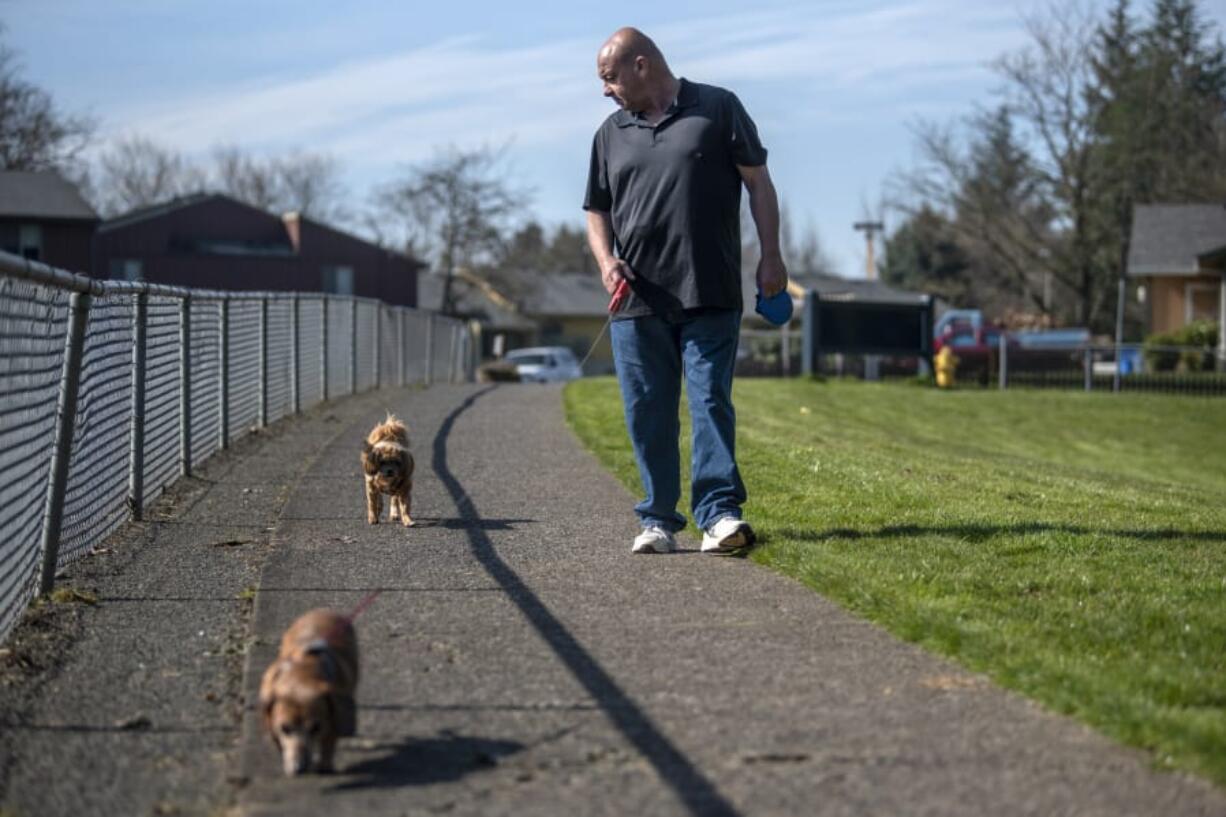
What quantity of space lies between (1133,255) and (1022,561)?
4904 cm

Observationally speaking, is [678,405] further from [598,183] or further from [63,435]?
[63,435]

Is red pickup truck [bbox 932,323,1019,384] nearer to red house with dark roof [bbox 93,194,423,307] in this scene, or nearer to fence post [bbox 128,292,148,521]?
fence post [bbox 128,292,148,521]

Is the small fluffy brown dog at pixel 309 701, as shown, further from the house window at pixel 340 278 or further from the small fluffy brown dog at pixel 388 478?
the house window at pixel 340 278

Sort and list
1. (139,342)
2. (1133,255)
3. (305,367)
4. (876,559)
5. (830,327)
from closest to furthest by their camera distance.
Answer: (876,559), (139,342), (305,367), (830,327), (1133,255)

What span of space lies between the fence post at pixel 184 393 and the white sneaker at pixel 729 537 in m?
4.23

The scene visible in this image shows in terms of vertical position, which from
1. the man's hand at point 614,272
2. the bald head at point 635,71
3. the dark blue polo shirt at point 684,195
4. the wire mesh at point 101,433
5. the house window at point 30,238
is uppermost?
the house window at point 30,238

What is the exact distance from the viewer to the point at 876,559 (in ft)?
21.6

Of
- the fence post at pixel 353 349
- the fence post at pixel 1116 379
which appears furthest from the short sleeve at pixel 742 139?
the fence post at pixel 1116 379

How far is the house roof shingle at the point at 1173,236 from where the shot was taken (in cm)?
5169

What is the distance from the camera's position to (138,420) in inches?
326

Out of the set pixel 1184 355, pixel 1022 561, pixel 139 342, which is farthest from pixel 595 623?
pixel 1184 355

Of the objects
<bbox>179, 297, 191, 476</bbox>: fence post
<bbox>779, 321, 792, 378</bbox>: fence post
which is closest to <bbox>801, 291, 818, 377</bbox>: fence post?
<bbox>779, 321, 792, 378</bbox>: fence post

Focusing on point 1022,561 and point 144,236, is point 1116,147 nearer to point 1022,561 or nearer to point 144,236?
point 144,236

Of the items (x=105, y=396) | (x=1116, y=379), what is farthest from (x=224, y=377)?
(x=1116, y=379)
